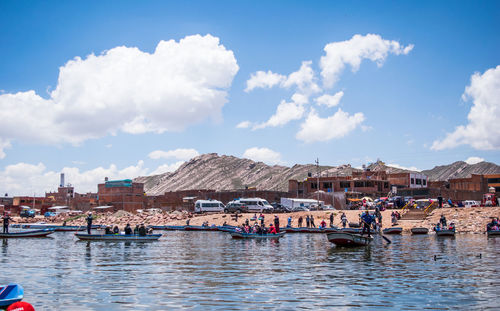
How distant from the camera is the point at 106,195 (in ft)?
330

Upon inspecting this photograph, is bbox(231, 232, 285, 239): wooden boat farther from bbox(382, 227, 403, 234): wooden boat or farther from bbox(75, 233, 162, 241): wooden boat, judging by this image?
bbox(382, 227, 403, 234): wooden boat

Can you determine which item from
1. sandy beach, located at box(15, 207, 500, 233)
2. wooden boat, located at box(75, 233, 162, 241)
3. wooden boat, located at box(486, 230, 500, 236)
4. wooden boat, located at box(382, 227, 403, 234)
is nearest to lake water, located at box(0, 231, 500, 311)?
wooden boat, located at box(75, 233, 162, 241)

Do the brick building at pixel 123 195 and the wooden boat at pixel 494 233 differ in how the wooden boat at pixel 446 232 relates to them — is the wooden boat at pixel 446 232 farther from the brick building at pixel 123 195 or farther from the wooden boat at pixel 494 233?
the brick building at pixel 123 195

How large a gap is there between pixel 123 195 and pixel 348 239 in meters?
71.6

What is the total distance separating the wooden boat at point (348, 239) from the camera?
34.8 meters

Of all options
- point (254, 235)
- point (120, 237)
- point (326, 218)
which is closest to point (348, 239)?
point (254, 235)

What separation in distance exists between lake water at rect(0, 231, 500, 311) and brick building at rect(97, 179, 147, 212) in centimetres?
6722

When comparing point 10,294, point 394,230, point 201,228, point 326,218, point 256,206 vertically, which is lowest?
point 201,228

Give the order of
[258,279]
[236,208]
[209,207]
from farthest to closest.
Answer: [209,207], [236,208], [258,279]

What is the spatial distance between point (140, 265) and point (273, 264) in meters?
6.93

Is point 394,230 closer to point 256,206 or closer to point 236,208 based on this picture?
point 256,206

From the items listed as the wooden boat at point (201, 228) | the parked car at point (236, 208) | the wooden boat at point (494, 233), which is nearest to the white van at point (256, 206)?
the parked car at point (236, 208)

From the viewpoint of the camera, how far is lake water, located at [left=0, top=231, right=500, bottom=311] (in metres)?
15.0

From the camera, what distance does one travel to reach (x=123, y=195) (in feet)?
322
